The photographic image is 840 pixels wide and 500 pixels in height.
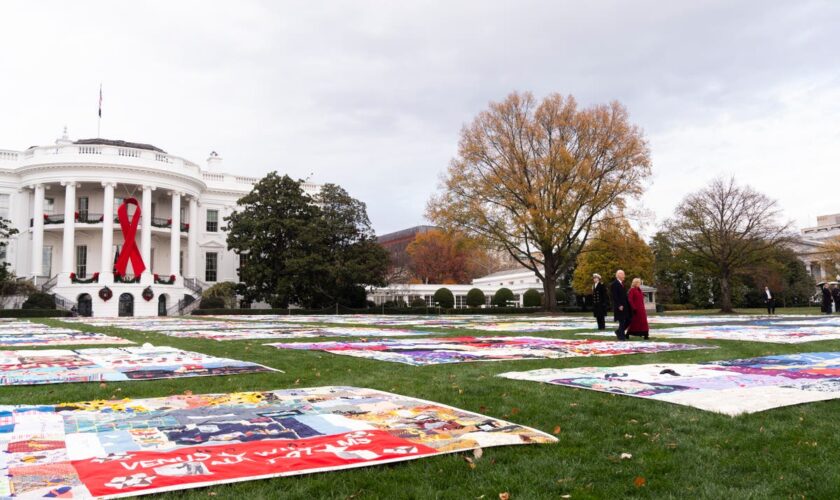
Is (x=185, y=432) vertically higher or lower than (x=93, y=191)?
lower

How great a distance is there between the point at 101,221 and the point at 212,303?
1098 cm

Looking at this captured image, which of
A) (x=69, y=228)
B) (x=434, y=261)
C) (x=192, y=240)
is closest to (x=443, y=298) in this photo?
(x=192, y=240)

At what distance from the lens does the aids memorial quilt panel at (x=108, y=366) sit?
7.52 meters

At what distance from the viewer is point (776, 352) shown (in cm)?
1046

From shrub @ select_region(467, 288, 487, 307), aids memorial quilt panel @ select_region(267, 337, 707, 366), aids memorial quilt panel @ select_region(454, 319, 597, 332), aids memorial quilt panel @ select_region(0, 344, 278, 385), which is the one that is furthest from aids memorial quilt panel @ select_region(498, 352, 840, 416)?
shrub @ select_region(467, 288, 487, 307)

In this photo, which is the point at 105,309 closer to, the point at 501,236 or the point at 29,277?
the point at 29,277

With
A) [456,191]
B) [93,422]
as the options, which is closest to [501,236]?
[456,191]

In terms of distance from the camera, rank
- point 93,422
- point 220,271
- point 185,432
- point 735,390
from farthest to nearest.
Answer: point 220,271
point 735,390
point 93,422
point 185,432

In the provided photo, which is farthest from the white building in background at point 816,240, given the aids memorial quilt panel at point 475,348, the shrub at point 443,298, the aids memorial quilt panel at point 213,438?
the aids memorial quilt panel at point 213,438

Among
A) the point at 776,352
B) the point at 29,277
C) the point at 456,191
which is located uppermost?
the point at 456,191

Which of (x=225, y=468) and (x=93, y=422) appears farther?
(x=93, y=422)

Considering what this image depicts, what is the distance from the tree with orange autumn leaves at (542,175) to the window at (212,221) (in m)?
23.6

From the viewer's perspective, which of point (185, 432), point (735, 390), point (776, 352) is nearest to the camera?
point (185, 432)

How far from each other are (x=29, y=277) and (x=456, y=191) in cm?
3164
